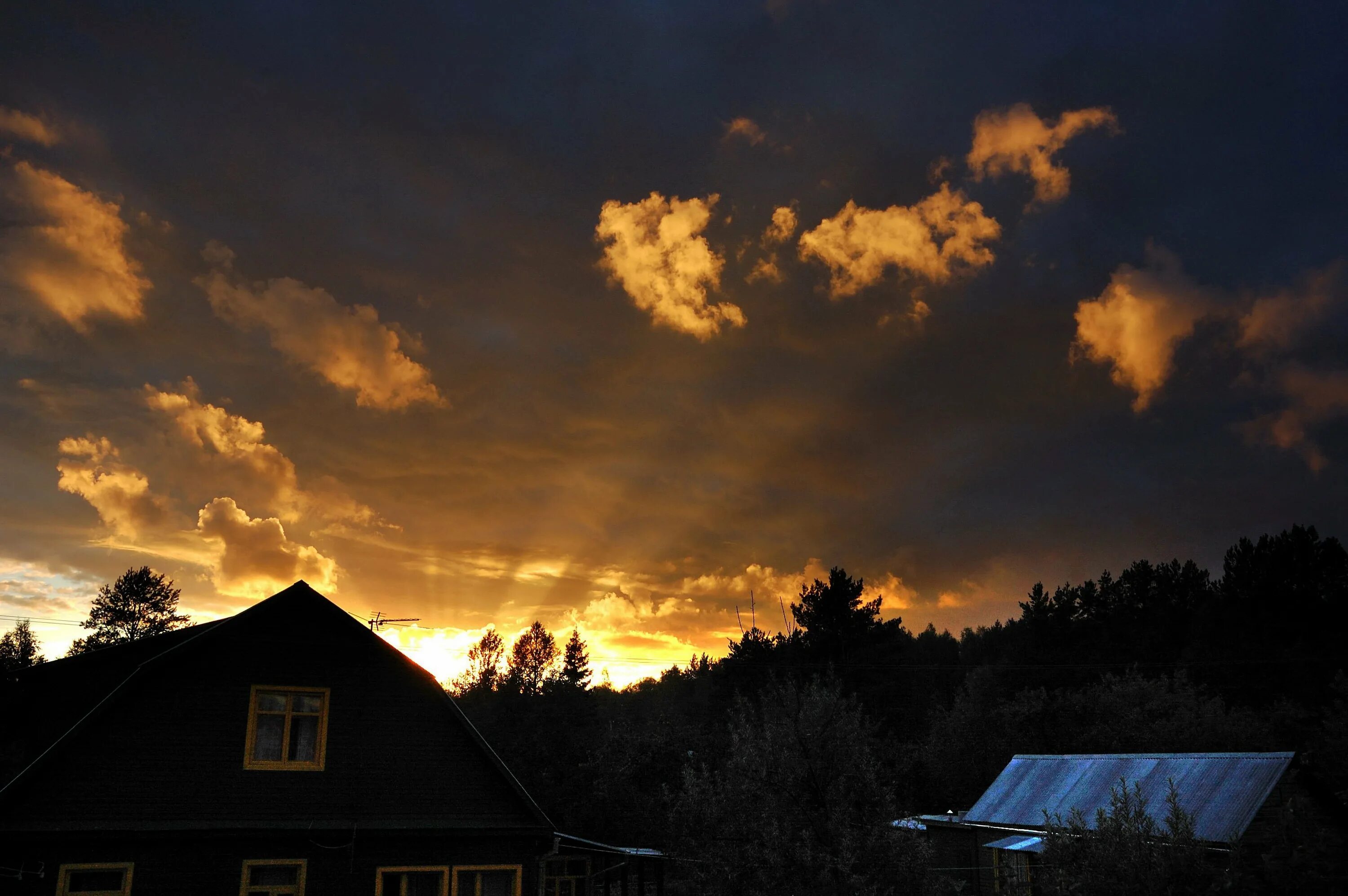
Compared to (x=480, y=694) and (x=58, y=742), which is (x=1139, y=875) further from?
(x=480, y=694)

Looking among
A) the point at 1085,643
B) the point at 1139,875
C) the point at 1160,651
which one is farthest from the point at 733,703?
the point at 1139,875

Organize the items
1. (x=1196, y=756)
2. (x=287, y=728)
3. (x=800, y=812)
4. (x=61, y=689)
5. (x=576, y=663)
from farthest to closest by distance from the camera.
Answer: (x=576, y=663) < (x=1196, y=756) < (x=61, y=689) < (x=287, y=728) < (x=800, y=812)

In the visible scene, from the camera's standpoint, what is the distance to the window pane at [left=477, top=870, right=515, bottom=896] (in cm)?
2344

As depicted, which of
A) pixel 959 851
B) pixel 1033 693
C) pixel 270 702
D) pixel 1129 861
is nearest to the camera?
pixel 1129 861

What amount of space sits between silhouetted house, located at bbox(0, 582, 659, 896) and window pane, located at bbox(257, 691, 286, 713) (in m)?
0.04

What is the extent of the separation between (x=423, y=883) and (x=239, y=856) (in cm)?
452

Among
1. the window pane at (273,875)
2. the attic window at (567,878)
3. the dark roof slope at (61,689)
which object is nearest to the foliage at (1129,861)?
the attic window at (567,878)

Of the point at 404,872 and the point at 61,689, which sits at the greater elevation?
the point at 61,689

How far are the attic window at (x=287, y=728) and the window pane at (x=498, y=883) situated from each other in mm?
5244

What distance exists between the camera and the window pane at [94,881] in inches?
790

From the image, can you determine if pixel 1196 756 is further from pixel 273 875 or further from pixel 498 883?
pixel 273 875

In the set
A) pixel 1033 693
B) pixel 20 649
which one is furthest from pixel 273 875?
pixel 20 649

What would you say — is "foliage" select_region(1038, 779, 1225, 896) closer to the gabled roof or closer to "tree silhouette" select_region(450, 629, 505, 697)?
the gabled roof

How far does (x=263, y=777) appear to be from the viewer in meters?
22.2
